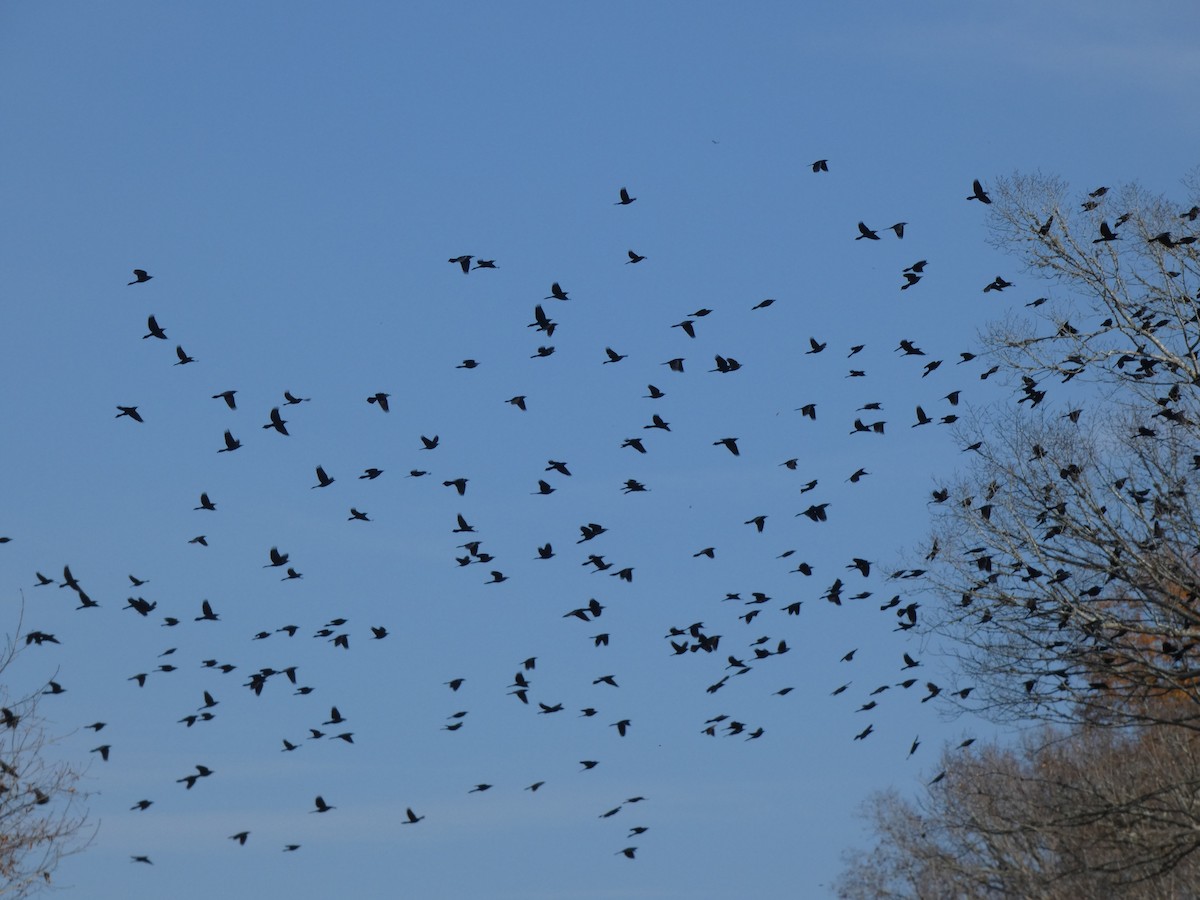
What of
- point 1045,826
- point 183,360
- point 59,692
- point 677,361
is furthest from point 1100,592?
point 59,692

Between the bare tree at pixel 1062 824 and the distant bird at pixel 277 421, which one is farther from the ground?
the distant bird at pixel 277 421

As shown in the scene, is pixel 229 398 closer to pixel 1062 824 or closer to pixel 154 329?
pixel 154 329

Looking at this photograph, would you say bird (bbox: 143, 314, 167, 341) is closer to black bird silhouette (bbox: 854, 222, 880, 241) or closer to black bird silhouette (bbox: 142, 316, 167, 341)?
black bird silhouette (bbox: 142, 316, 167, 341)

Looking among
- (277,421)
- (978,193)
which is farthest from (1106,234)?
(277,421)

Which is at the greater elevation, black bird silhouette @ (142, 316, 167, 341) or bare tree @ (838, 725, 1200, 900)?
black bird silhouette @ (142, 316, 167, 341)

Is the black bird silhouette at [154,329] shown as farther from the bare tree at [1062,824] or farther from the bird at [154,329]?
the bare tree at [1062,824]

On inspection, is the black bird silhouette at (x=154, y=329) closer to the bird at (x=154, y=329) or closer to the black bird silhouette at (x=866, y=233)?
the bird at (x=154, y=329)

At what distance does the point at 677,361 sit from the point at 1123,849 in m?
8.79

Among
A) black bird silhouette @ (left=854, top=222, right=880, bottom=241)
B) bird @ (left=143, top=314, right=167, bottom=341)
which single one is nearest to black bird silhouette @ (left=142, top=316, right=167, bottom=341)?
bird @ (left=143, top=314, right=167, bottom=341)

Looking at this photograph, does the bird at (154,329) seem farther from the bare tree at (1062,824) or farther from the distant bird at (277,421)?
the bare tree at (1062,824)

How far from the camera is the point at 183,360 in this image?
19469 millimetres

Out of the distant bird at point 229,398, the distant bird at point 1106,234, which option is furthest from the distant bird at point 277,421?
the distant bird at point 1106,234

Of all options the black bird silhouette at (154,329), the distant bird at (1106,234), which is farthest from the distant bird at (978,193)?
the black bird silhouette at (154,329)

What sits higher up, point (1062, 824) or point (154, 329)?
point (154, 329)
